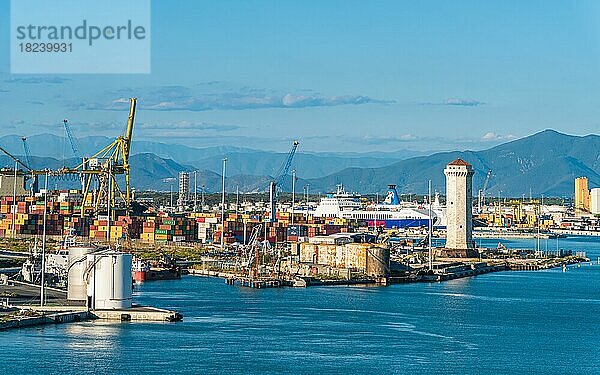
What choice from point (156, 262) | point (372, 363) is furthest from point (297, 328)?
point (156, 262)

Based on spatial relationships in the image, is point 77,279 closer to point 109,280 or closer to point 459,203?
point 109,280

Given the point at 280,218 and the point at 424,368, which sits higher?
the point at 280,218

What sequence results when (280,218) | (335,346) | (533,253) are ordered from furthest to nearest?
(280,218), (533,253), (335,346)

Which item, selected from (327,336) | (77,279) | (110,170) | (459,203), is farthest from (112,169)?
(327,336)

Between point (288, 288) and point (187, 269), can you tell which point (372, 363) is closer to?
point (288, 288)

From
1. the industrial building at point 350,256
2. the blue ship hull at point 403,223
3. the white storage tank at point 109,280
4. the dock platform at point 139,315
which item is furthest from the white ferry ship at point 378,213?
the white storage tank at point 109,280

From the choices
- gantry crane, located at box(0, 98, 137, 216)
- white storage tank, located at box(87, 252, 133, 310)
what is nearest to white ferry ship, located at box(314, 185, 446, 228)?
gantry crane, located at box(0, 98, 137, 216)
